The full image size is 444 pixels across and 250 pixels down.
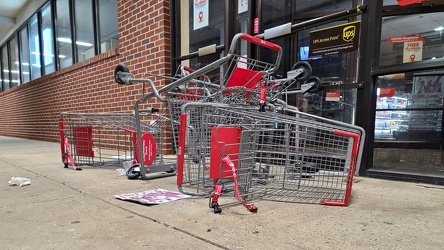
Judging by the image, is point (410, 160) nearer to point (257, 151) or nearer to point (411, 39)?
point (411, 39)

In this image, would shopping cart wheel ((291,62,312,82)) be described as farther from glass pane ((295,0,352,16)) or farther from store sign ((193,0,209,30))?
store sign ((193,0,209,30))

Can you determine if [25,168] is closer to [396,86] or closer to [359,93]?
[359,93]

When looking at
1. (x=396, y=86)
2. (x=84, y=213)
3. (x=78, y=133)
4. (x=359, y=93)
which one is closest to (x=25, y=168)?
(x=78, y=133)

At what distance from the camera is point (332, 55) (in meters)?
2.89

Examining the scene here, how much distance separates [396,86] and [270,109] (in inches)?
57.6

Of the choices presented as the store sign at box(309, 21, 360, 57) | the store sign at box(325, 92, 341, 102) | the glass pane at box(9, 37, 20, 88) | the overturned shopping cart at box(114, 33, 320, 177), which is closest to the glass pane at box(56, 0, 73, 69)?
the glass pane at box(9, 37, 20, 88)

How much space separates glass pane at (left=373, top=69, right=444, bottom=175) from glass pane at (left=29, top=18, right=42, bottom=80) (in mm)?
Result: 9024

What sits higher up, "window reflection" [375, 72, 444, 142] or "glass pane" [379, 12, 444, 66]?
"glass pane" [379, 12, 444, 66]

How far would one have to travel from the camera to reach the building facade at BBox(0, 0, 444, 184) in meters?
2.50

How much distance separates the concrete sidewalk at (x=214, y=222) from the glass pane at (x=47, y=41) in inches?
255

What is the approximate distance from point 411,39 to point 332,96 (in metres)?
0.85

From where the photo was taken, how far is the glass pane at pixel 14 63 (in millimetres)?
10011

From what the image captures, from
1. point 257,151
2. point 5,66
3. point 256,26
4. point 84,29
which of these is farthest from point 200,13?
point 5,66

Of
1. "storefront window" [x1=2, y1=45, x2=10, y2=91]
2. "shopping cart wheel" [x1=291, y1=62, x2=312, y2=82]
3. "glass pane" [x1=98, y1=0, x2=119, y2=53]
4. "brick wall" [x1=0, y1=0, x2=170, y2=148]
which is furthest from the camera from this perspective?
"storefront window" [x1=2, y1=45, x2=10, y2=91]
